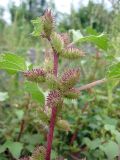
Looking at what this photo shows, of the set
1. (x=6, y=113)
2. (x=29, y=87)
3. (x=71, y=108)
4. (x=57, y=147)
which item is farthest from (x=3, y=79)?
(x=29, y=87)

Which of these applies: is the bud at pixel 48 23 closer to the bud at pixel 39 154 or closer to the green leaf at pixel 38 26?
the green leaf at pixel 38 26

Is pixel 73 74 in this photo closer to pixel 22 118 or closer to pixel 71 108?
pixel 22 118

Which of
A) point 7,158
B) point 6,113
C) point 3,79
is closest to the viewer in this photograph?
point 7,158

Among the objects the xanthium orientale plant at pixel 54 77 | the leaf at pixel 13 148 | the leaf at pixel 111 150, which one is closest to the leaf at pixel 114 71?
the xanthium orientale plant at pixel 54 77

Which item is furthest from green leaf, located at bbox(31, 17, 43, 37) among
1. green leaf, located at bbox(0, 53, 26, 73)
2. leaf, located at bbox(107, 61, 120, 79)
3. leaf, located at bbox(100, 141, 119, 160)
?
leaf, located at bbox(100, 141, 119, 160)

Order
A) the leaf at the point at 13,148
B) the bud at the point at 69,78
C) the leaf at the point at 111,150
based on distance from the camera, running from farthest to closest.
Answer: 1. the leaf at the point at 13,148
2. the leaf at the point at 111,150
3. the bud at the point at 69,78

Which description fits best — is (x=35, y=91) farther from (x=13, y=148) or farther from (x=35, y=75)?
(x=13, y=148)
